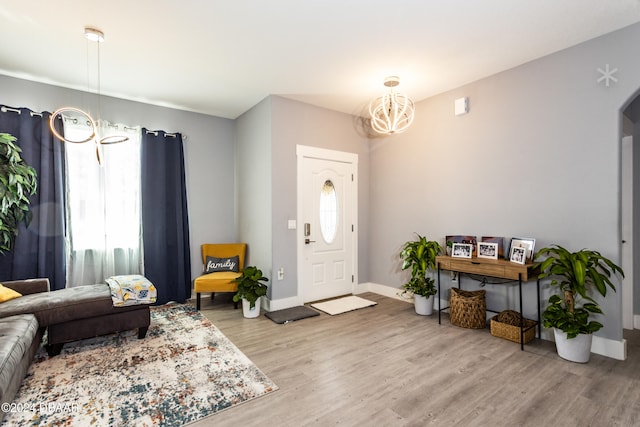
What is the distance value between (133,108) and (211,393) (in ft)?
12.9

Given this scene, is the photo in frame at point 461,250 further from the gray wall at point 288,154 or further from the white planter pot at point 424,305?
the gray wall at point 288,154

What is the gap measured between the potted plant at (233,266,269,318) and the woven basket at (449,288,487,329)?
229cm

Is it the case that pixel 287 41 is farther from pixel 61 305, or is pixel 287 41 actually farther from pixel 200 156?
pixel 61 305

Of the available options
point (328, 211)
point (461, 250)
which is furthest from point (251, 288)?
point (461, 250)

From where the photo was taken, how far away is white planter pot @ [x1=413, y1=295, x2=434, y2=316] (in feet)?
12.9

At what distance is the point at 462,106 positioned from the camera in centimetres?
382

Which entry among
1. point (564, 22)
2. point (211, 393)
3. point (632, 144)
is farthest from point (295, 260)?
point (632, 144)

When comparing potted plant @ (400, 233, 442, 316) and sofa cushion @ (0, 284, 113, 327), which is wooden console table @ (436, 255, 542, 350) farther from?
sofa cushion @ (0, 284, 113, 327)

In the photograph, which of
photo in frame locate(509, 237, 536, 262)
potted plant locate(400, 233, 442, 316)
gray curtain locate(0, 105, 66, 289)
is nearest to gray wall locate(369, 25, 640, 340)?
photo in frame locate(509, 237, 536, 262)

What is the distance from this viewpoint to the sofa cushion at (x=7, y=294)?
2.80 m

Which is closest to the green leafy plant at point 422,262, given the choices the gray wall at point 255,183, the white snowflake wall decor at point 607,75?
the gray wall at point 255,183

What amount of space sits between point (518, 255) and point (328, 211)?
8.31 feet

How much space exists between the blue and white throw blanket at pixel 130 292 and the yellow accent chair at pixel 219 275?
864mm

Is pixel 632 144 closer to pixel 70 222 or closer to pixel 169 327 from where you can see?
pixel 169 327
